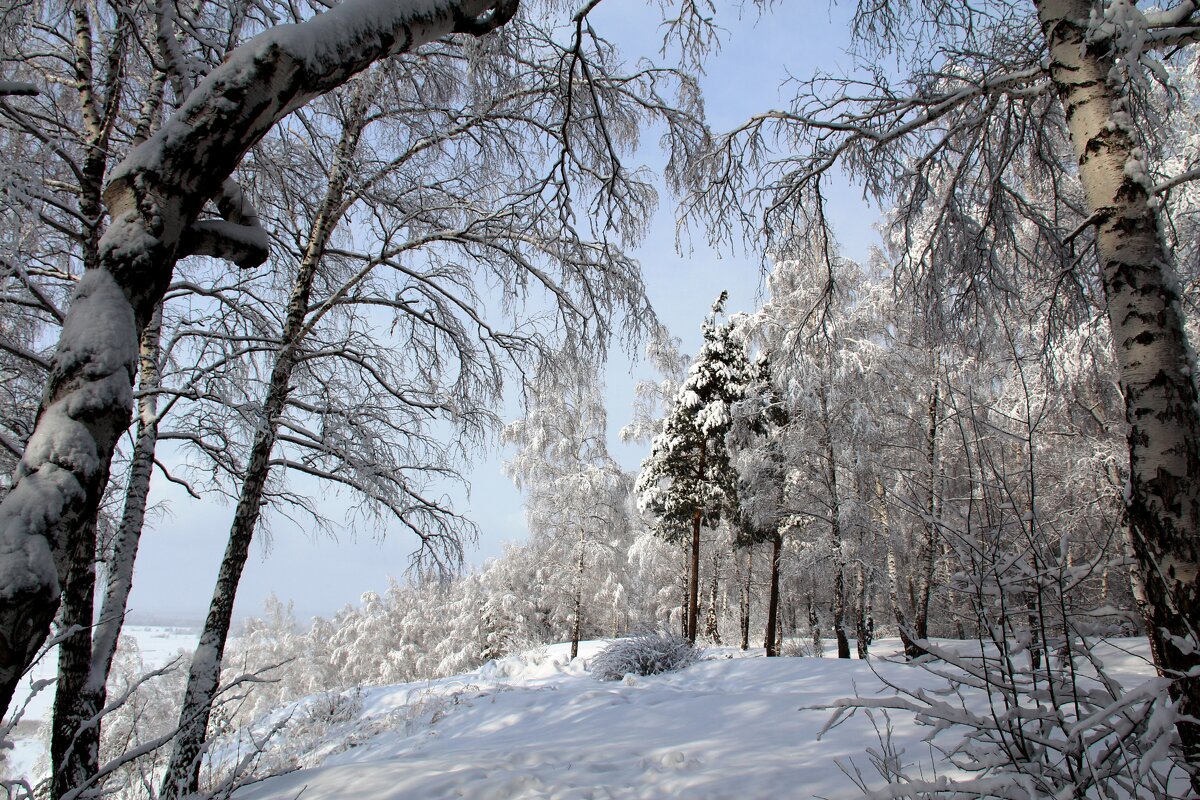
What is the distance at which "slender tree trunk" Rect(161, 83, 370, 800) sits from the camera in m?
4.87

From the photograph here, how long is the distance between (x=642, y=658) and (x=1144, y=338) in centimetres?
822

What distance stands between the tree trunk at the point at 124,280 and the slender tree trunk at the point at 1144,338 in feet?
9.95

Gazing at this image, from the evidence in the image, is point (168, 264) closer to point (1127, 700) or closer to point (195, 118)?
point (195, 118)

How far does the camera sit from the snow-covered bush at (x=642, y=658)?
920cm

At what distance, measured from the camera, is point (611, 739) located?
4730 millimetres

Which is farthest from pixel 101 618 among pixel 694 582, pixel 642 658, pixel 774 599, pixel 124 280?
pixel 774 599

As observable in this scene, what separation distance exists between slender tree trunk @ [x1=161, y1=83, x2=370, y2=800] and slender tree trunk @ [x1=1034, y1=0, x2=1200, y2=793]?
527cm

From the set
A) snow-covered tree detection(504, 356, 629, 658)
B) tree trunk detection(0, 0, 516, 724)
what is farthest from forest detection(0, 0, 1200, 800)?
snow-covered tree detection(504, 356, 629, 658)

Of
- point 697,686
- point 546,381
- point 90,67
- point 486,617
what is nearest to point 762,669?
point 697,686

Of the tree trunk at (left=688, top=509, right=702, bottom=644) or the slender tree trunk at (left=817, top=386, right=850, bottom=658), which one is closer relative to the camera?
the slender tree trunk at (left=817, top=386, right=850, bottom=658)

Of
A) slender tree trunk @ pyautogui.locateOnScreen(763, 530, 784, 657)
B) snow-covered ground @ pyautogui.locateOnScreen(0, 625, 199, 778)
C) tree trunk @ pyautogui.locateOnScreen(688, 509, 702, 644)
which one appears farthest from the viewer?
tree trunk @ pyautogui.locateOnScreen(688, 509, 702, 644)

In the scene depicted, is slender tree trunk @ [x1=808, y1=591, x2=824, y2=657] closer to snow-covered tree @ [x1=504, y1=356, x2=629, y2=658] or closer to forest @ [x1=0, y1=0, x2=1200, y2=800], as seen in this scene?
forest @ [x1=0, y1=0, x2=1200, y2=800]

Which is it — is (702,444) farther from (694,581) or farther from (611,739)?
(611,739)

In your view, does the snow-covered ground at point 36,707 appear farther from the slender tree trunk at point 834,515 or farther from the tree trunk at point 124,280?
the slender tree trunk at point 834,515
